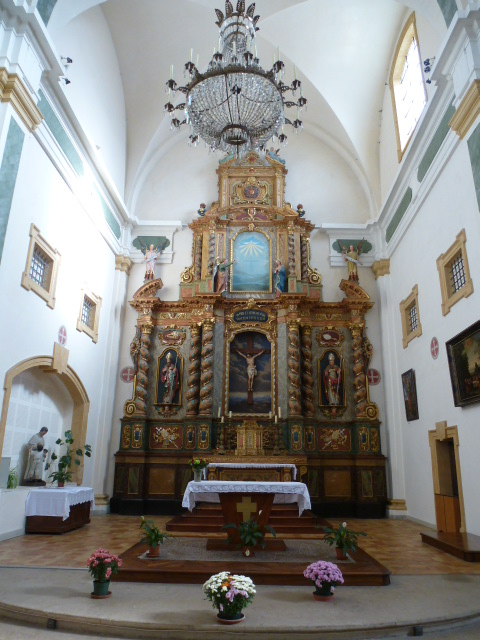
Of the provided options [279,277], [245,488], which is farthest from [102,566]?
[279,277]

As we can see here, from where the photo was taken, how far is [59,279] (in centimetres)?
998

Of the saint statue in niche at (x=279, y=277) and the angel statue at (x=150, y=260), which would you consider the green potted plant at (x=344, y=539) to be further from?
the angel statue at (x=150, y=260)

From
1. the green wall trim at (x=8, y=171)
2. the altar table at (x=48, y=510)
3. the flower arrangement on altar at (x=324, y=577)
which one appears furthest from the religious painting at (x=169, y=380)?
the flower arrangement on altar at (x=324, y=577)

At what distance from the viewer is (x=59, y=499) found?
882cm

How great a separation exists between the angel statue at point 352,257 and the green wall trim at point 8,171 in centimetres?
878

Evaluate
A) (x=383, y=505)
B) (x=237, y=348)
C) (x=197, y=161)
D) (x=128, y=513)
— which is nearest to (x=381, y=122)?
(x=197, y=161)

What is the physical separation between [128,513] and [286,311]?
20.4 ft

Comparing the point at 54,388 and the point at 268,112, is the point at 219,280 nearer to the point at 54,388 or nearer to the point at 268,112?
the point at 54,388

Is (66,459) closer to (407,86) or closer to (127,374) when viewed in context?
(127,374)

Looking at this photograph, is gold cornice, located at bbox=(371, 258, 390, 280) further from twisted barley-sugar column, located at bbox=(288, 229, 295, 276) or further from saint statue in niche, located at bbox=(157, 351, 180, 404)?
saint statue in niche, located at bbox=(157, 351, 180, 404)

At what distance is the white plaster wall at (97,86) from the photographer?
10867 mm

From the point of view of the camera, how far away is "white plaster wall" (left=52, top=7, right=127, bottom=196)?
10867 millimetres

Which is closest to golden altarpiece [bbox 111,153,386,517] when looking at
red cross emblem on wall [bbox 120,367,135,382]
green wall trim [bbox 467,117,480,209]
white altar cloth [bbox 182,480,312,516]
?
red cross emblem on wall [bbox 120,367,135,382]

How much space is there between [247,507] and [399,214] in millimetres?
8207
